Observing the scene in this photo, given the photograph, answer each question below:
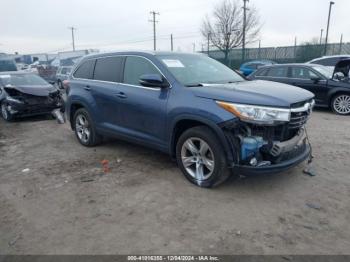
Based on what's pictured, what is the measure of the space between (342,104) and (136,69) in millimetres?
6841

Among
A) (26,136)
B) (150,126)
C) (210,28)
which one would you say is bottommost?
(26,136)

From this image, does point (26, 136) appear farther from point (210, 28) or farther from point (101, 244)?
point (210, 28)

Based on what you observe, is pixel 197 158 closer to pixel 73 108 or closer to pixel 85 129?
pixel 85 129

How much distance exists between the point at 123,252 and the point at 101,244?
0.26 metres

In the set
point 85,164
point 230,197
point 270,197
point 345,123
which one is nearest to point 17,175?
point 85,164

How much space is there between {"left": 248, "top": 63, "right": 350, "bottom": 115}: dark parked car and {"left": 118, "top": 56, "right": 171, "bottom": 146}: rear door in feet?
16.8

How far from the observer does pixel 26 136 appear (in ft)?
24.3

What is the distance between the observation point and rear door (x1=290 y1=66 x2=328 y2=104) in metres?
9.16

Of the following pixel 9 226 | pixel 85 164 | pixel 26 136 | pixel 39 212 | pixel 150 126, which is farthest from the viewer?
pixel 26 136

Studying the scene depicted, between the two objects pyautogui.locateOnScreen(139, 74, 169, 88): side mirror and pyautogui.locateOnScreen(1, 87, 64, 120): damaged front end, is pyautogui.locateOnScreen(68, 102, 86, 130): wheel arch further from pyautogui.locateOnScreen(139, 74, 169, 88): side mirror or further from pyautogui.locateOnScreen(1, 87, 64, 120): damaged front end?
pyautogui.locateOnScreen(1, 87, 64, 120): damaged front end

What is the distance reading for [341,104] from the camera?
29.2ft

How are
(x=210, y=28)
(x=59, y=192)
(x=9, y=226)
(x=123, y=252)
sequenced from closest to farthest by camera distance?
(x=123, y=252) → (x=9, y=226) → (x=59, y=192) → (x=210, y=28)

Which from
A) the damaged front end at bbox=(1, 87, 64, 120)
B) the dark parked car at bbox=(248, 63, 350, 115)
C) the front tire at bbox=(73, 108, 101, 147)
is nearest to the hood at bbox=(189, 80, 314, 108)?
the front tire at bbox=(73, 108, 101, 147)

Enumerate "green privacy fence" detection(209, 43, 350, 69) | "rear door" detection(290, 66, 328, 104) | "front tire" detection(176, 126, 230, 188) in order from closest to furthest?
"front tire" detection(176, 126, 230, 188), "rear door" detection(290, 66, 328, 104), "green privacy fence" detection(209, 43, 350, 69)
